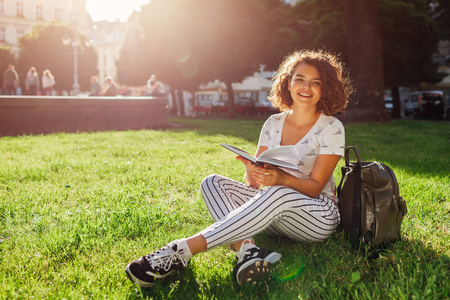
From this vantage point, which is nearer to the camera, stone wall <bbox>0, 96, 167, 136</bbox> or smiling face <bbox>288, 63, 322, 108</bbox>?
smiling face <bbox>288, 63, 322, 108</bbox>

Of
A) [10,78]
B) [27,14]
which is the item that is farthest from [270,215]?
[27,14]

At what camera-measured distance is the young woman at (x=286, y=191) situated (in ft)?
8.02

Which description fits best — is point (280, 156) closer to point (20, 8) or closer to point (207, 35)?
point (207, 35)

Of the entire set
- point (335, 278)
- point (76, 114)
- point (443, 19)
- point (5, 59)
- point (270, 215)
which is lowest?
point (335, 278)

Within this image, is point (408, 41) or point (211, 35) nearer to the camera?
point (408, 41)

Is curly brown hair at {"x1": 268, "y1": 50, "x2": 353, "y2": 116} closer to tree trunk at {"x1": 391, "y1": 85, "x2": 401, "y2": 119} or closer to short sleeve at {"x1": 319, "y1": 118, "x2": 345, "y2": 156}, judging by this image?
short sleeve at {"x1": 319, "y1": 118, "x2": 345, "y2": 156}

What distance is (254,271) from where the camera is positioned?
2402 millimetres

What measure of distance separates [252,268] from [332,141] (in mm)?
1072

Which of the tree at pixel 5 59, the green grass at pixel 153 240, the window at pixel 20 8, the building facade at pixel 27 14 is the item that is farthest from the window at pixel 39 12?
the green grass at pixel 153 240

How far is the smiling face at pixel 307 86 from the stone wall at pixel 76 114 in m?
9.14

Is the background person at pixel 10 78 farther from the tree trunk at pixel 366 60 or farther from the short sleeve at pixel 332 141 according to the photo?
the short sleeve at pixel 332 141

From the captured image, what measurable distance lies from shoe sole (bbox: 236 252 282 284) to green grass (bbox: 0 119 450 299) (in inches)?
2.1

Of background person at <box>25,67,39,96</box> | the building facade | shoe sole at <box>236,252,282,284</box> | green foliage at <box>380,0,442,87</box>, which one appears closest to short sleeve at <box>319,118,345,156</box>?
shoe sole at <box>236,252,282,284</box>

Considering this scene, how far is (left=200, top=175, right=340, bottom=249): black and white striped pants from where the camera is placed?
256 cm
